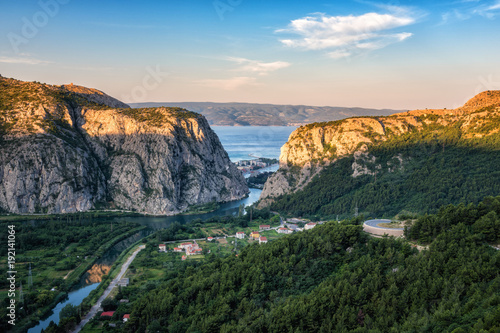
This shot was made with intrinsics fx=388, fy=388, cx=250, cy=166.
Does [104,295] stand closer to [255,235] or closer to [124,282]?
[124,282]

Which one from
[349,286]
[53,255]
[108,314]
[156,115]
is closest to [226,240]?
[53,255]

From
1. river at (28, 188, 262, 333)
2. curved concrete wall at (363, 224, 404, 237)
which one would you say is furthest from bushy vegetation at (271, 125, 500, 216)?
curved concrete wall at (363, 224, 404, 237)

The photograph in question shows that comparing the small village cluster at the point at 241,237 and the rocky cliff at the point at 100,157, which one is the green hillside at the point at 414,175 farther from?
the rocky cliff at the point at 100,157

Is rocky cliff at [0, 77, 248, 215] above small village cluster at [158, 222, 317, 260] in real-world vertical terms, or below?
above

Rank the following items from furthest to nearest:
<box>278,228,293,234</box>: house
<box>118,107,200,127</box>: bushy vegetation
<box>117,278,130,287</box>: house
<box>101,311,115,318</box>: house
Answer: <box>118,107,200,127</box>: bushy vegetation, <box>278,228,293,234</box>: house, <box>117,278,130,287</box>: house, <box>101,311,115,318</box>: house

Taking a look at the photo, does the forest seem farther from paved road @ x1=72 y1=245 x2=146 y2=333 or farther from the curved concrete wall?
paved road @ x1=72 y1=245 x2=146 y2=333

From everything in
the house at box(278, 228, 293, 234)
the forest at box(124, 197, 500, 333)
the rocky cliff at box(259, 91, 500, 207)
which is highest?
the rocky cliff at box(259, 91, 500, 207)
